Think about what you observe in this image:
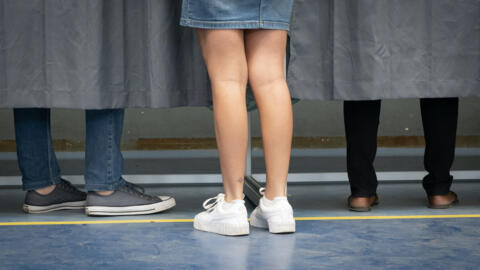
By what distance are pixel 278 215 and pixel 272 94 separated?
31cm

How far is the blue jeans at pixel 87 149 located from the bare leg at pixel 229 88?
41 centimetres

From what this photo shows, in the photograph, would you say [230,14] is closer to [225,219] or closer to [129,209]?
[225,219]

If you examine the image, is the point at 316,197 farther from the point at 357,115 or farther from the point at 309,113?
the point at 309,113

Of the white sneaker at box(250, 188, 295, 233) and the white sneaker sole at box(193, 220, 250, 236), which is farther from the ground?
the white sneaker at box(250, 188, 295, 233)

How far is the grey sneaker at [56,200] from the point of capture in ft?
5.67

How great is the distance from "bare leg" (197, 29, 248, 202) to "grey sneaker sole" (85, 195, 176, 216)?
0.35 meters

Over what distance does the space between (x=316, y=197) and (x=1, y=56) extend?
1.12 metres

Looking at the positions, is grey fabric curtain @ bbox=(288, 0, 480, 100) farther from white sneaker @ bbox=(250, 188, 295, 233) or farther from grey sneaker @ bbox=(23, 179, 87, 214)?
grey sneaker @ bbox=(23, 179, 87, 214)

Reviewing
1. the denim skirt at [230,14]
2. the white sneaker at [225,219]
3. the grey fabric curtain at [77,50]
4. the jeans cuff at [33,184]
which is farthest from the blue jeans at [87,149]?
the denim skirt at [230,14]

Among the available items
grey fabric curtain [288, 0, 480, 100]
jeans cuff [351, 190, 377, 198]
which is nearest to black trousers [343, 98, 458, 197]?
jeans cuff [351, 190, 377, 198]

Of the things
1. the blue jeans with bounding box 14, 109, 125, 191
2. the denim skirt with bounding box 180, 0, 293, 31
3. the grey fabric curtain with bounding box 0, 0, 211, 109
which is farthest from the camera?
the blue jeans with bounding box 14, 109, 125, 191

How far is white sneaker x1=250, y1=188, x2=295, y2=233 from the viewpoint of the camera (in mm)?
1424

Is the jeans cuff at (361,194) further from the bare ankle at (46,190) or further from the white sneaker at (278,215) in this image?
the bare ankle at (46,190)

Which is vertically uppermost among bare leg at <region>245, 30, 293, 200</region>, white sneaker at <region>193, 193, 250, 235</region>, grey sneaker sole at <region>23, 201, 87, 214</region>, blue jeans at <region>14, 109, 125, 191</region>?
bare leg at <region>245, 30, 293, 200</region>
